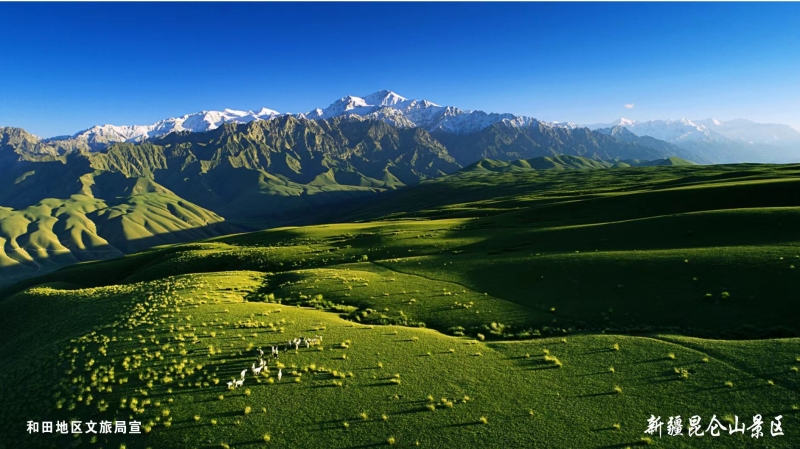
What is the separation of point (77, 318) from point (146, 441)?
117 ft

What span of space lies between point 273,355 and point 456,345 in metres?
15.2

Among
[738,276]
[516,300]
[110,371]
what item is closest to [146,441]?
[110,371]

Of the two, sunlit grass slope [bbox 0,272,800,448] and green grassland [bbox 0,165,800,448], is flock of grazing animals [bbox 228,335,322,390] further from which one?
green grassland [bbox 0,165,800,448]

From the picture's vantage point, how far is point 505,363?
27281mm

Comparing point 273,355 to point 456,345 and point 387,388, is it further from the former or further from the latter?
point 456,345

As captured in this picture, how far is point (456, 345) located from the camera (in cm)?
3120

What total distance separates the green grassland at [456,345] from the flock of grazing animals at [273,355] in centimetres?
74

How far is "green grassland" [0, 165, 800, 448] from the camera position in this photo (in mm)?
21219

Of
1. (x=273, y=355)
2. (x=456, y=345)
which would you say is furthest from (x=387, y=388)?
(x=273, y=355)

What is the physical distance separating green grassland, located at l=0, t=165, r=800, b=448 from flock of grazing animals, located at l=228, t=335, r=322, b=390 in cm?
74

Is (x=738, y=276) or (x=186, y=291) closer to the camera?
(x=738, y=276)

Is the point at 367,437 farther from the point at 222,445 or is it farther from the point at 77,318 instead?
the point at 77,318

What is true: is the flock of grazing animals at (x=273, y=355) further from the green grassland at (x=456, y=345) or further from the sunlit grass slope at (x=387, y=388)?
the green grassland at (x=456, y=345)

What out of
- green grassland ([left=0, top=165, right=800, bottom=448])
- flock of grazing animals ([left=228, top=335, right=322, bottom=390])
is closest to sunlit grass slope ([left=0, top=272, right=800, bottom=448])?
green grassland ([left=0, top=165, right=800, bottom=448])
